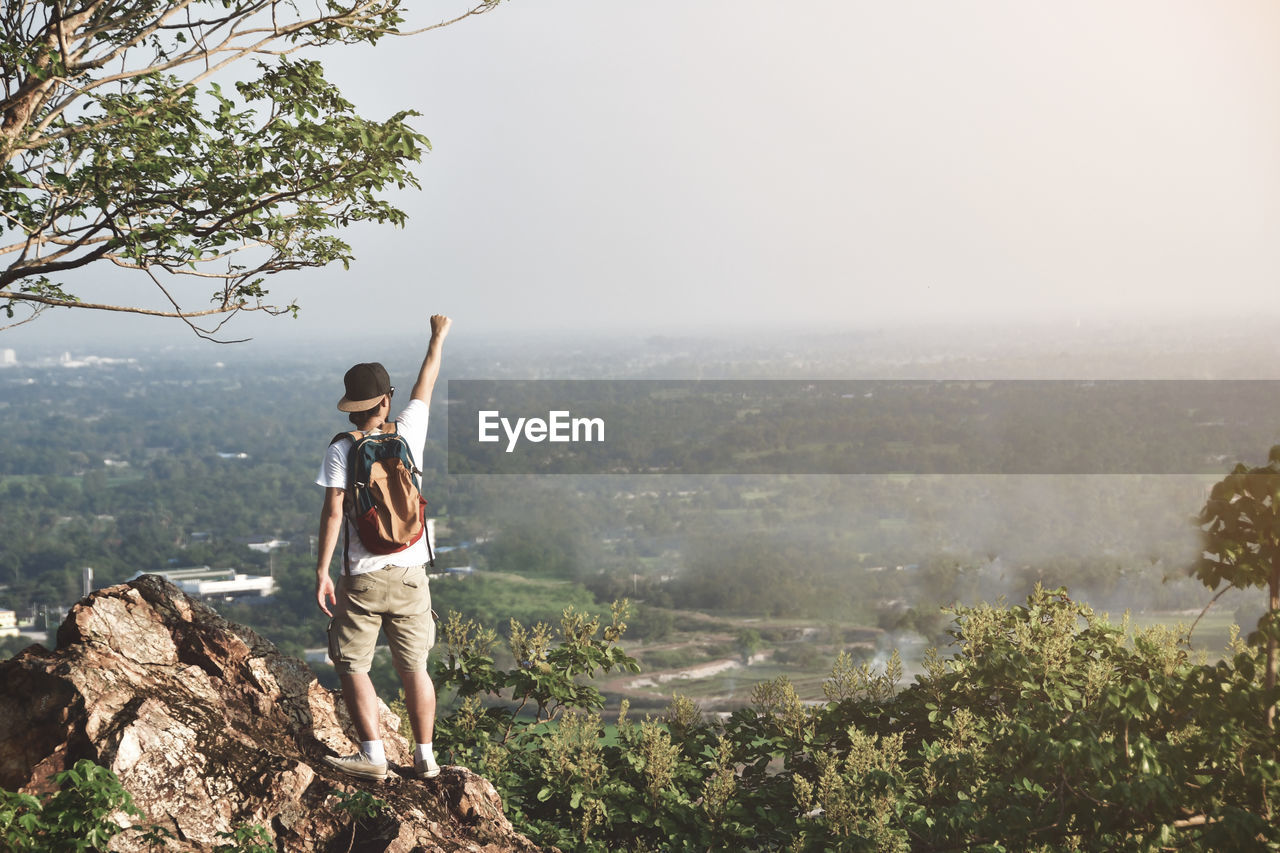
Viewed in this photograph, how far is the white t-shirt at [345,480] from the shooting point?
422 centimetres

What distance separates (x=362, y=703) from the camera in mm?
4285

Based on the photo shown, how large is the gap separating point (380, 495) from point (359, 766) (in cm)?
114

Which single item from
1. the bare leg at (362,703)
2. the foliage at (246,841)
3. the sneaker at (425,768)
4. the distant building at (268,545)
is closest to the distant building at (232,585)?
the distant building at (268,545)

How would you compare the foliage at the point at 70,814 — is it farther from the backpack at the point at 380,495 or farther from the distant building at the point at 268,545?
the distant building at the point at 268,545

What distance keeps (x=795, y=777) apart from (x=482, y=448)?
1927 inches

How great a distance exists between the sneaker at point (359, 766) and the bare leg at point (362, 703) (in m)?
0.10

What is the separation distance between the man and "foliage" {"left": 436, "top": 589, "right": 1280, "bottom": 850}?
96cm

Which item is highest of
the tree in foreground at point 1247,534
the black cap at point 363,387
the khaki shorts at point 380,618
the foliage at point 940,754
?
the black cap at point 363,387

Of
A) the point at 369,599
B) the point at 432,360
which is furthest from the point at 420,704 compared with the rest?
the point at 432,360

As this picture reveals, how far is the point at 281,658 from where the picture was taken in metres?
4.69

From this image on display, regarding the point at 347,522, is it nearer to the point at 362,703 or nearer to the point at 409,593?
the point at 409,593

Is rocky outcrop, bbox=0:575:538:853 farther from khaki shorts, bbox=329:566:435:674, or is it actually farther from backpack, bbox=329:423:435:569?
backpack, bbox=329:423:435:569

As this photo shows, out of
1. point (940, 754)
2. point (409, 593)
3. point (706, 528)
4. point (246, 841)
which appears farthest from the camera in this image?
point (706, 528)

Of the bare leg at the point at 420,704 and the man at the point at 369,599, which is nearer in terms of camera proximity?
the man at the point at 369,599
